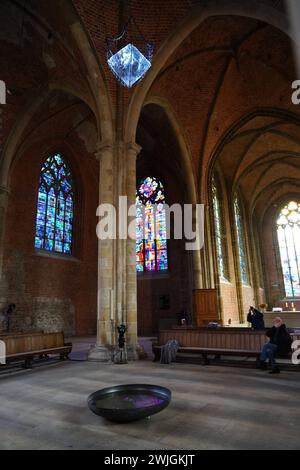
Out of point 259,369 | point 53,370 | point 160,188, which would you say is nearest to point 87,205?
point 160,188

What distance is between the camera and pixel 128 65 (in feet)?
23.5

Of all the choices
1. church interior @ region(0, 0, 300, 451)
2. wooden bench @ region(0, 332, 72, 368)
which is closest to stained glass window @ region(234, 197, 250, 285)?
church interior @ region(0, 0, 300, 451)

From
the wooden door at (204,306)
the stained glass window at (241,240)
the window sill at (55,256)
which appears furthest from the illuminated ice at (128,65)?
the stained glass window at (241,240)

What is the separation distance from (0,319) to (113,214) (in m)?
6.61

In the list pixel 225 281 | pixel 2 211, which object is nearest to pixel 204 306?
pixel 225 281

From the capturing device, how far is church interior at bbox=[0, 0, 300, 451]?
3662 mm

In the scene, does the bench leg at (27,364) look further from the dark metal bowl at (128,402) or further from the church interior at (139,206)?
the dark metal bowl at (128,402)

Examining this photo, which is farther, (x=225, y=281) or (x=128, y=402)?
(x=225, y=281)

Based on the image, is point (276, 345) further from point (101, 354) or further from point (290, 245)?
point (290, 245)

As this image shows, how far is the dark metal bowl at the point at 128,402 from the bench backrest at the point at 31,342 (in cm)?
401

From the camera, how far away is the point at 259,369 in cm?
605

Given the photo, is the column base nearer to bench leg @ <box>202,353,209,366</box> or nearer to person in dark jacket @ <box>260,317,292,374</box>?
bench leg @ <box>202,353,209,366</box>

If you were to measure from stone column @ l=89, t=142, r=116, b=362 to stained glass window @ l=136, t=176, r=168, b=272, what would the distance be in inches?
318

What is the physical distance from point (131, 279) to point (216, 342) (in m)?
2.68
